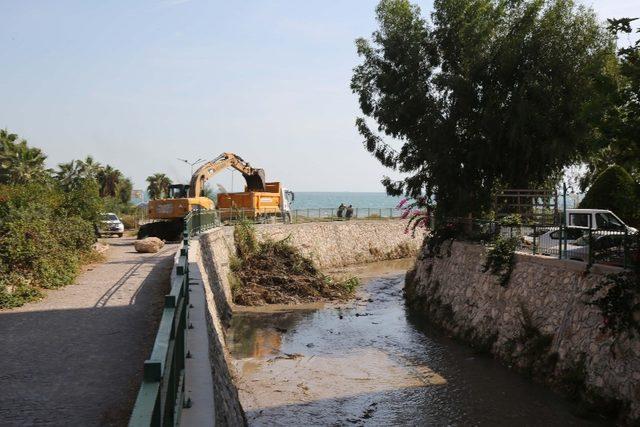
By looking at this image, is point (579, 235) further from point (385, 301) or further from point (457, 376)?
point (385, 301)

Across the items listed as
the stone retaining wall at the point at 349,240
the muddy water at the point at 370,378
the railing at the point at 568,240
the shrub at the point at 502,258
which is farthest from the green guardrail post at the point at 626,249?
the stone retaining wall at the point at 349,240

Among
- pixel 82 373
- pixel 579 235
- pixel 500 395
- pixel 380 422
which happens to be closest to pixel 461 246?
pixel 579 235

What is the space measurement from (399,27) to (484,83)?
468 centimetres

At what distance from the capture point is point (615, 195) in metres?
21.9

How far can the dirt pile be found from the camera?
25047 mm

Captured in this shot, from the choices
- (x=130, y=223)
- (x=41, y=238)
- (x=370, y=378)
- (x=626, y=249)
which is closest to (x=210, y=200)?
(x=130, y=223)

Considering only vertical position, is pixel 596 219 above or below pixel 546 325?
above

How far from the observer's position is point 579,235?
54.8 ft

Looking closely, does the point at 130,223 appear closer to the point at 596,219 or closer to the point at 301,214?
the point at 301,214

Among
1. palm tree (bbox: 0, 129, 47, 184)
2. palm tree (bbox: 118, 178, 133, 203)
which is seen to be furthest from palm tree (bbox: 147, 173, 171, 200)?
palm tree (bbox: 0, 129, 47, 184)

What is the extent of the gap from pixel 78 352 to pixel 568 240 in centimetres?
1338

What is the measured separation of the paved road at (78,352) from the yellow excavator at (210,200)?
14.5 m

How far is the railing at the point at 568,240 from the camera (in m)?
12.3

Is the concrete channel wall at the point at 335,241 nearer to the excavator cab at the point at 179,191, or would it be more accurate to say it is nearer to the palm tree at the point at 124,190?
the excavator cab at the point at 179,191
